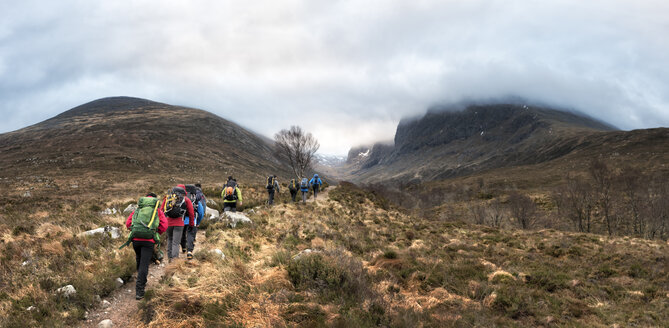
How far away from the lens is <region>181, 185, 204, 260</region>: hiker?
8616mm

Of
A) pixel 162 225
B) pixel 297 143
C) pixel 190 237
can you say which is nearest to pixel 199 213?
pixel 190 237

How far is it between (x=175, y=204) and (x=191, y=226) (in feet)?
3.17

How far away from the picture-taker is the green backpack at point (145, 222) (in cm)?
621

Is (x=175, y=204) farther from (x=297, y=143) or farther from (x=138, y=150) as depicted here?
(x=138, y=150)

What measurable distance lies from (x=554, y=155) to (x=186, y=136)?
568 feet

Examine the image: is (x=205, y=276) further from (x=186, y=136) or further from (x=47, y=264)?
(x=186, y=136)

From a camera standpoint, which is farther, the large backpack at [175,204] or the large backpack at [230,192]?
the large backpack at [230,192]

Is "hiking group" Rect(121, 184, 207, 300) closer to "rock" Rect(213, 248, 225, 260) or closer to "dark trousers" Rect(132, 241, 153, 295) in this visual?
"dark trousers" Rect(132, 241, 153, 295)

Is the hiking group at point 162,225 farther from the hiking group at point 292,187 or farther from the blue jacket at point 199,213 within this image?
the hiking group at point 292,187

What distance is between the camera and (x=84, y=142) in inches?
2822

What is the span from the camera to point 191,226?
28.5 feet

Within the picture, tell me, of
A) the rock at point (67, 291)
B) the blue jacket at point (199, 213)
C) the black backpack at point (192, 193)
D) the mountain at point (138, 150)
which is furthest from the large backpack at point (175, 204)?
the mountain at point (138, 150)

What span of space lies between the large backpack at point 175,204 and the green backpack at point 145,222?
1.55 m

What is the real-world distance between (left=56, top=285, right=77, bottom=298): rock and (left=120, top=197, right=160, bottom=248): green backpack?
1.24m
